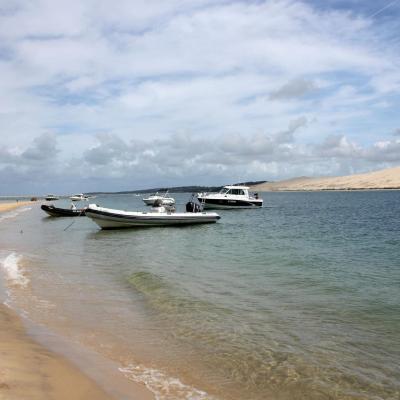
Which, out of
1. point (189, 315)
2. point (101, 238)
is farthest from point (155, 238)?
point (189, 315)

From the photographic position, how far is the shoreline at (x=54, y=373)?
214 inches

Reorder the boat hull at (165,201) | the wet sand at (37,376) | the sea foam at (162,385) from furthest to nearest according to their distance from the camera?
1. the boat hull at (165,201)
2. the sea foam at (162,385)
3. the wet sand at (37,376)

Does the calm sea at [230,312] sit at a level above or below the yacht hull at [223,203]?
below

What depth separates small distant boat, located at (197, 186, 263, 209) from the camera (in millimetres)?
56000

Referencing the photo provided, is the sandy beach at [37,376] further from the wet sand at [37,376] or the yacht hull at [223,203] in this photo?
the yacht hull at [223,203]

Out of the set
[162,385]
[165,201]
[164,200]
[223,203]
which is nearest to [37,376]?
[162,385]

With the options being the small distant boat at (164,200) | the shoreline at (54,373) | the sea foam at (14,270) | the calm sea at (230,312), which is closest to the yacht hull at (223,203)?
the small distant boat at (164,200)

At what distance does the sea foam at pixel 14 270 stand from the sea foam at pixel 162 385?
25.9 feet

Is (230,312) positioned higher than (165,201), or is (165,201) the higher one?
(165,201)

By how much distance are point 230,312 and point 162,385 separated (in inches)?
170

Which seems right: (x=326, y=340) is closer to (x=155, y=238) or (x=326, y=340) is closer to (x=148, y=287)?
(x=148, y=287)


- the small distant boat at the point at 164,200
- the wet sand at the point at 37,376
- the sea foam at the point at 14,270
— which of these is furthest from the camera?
the small distant boat at the point at 164,200

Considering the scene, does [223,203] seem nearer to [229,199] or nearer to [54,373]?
[229,199]

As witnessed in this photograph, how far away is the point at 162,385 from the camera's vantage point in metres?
6.39
